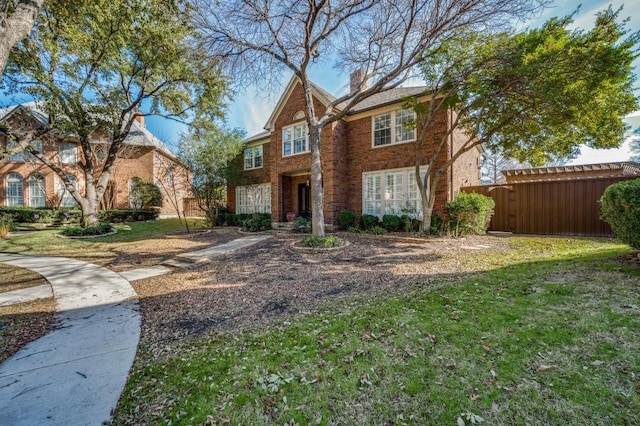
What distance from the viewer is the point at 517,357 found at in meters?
2.62

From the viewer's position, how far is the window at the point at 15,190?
70.4ft

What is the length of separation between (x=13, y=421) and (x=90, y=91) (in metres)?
17.6

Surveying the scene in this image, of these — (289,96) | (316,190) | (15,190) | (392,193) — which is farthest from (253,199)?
(15,190)

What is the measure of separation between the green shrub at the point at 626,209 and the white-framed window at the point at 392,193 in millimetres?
6728

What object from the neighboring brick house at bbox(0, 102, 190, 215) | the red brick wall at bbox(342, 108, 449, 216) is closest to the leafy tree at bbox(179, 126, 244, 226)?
the neighboring brick house at bbox(0, 102, 190, 215)

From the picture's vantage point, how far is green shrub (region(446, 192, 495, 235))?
33.3 feet

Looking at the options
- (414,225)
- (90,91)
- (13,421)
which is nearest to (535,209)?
(414,225)

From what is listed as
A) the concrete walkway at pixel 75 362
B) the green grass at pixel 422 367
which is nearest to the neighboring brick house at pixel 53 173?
the concrete walkway at pixel 75 362

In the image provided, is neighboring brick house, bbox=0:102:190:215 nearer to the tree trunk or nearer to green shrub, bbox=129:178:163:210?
green shrub, bbox=129:178:163:210

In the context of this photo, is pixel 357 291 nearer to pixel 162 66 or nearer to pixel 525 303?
pixel 525 303

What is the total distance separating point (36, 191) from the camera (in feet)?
71.5

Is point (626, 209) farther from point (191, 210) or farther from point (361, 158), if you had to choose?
point (191, 210)

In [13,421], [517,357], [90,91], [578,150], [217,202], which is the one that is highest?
[90,91]

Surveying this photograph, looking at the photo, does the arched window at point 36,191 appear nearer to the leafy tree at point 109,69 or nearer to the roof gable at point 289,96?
the leafy tree at point 109,69
